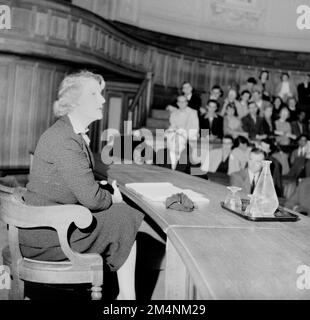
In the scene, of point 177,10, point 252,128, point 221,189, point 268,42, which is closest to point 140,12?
point 177,10

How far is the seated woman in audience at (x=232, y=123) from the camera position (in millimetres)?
7750

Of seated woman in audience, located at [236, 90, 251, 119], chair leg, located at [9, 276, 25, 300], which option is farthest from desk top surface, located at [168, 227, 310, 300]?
seated woman in audience, located at [236, 90, 251, 119]

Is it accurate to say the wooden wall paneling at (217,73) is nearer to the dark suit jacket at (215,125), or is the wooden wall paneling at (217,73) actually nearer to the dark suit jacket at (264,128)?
the dark suit jacket at (264,128)

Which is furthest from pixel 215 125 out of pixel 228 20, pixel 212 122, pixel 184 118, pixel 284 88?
pixel 228 20

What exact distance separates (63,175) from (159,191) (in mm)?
688

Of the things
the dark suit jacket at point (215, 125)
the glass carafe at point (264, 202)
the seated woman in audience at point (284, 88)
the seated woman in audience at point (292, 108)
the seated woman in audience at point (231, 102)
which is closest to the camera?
the glass carafe at point (264, 202)

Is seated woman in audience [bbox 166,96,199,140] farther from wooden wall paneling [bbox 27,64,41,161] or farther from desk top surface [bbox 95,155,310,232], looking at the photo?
desk top surface [bbox 95,155,310,232]

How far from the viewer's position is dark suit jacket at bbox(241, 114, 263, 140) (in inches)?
315

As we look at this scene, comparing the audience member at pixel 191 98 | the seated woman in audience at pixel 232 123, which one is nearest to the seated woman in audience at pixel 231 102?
the seated woman in audience at pixel 232 123

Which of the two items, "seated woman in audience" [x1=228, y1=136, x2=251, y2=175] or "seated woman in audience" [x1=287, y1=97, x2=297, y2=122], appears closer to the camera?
"seated woman in audience" [x1=228, y1=136, x2=251, y2=175]

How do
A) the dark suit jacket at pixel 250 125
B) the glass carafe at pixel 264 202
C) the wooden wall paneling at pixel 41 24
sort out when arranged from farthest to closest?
1. the dark suit jacket at pixel 250 125
2. the wooden wall paneling at pixel 41 24
3. the glass carafe at pixel 264 202

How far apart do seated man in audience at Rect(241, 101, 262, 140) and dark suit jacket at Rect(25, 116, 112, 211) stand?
20.4 feet
